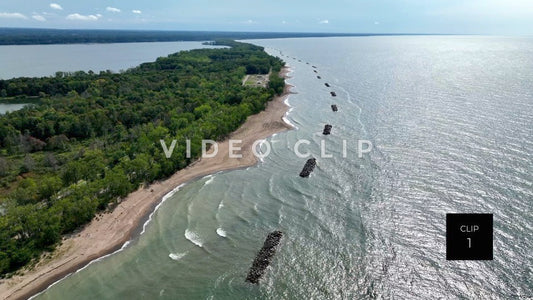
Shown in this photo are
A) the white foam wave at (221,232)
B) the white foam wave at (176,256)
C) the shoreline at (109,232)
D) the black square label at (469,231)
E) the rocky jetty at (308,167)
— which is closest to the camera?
the black square label at (469,231)

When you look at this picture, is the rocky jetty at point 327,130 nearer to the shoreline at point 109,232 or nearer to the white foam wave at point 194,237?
the shoreline at point 109,232

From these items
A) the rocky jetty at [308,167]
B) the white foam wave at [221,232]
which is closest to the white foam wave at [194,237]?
the white foam wave at [221,232]

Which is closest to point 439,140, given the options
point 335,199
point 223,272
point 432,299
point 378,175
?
point 378,175

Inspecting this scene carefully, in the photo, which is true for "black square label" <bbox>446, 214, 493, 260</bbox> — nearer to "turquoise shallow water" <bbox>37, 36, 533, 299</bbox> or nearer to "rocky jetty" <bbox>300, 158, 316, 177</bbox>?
"turquoise shallow water" <bbox>37, 36, 533, 299</bbox>

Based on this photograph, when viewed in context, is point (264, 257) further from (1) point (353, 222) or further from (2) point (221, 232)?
(1) point (353, 222)

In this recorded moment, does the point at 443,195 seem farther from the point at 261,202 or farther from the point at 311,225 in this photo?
the point at 261,202

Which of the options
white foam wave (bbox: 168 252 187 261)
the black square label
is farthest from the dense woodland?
the black square label

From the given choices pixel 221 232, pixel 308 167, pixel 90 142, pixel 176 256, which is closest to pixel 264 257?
pixel 221 232
